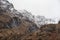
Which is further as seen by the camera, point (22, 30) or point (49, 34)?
point (22, 30)

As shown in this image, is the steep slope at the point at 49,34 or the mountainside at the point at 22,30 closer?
the steep slope at the point at 49,34

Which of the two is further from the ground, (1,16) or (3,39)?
(1,16)

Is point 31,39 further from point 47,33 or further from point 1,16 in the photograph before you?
point 1,16

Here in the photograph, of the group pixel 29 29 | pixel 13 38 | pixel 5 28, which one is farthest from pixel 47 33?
pixel 29 29

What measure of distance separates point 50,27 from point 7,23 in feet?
82.1

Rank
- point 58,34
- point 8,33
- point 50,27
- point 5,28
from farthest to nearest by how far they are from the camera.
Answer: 1. point 5,28
2. point 8,33
3. point 50,27
4. point 58,34

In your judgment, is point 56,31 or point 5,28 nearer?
point 56,31

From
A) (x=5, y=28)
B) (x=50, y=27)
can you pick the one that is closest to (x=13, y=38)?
(x=5, y=28)

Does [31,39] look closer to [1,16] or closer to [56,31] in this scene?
[56,31]

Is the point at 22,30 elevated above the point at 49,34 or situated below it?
below

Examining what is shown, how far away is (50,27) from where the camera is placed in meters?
32.0

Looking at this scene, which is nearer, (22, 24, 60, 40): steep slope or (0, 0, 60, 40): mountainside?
(22, 24, 60, 40): steep slope

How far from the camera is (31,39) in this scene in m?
30.0

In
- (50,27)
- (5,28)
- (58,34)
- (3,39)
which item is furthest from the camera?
(5,28)
